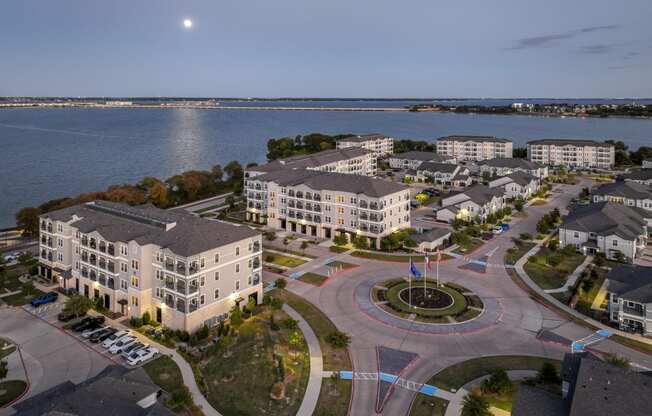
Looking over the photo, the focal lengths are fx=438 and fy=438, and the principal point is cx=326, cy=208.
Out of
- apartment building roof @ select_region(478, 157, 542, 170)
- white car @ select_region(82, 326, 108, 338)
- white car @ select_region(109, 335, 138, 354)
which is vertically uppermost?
apartment building roof @ select_region(478, 157, 542, 170)

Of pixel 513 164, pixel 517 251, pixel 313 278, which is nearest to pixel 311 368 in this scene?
pixel 313 278

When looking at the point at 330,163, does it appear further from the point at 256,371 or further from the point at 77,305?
the point at 256,371

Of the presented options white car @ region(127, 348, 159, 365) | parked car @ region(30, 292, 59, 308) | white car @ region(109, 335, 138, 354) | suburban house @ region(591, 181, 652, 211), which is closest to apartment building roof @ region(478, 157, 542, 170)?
suburban house @ region(591, 181, 652, 211)

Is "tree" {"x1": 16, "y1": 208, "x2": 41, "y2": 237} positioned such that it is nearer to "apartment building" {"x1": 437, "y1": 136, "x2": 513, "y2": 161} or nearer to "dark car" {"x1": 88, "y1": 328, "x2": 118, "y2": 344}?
"dark car" {"x1": 88, "y1": 328, "x2": 118, "y2": 344}

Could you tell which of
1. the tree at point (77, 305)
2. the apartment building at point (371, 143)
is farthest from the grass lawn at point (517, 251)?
the apartment building at point (371, 143)

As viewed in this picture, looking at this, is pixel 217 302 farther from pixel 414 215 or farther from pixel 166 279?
pixel 414 215
